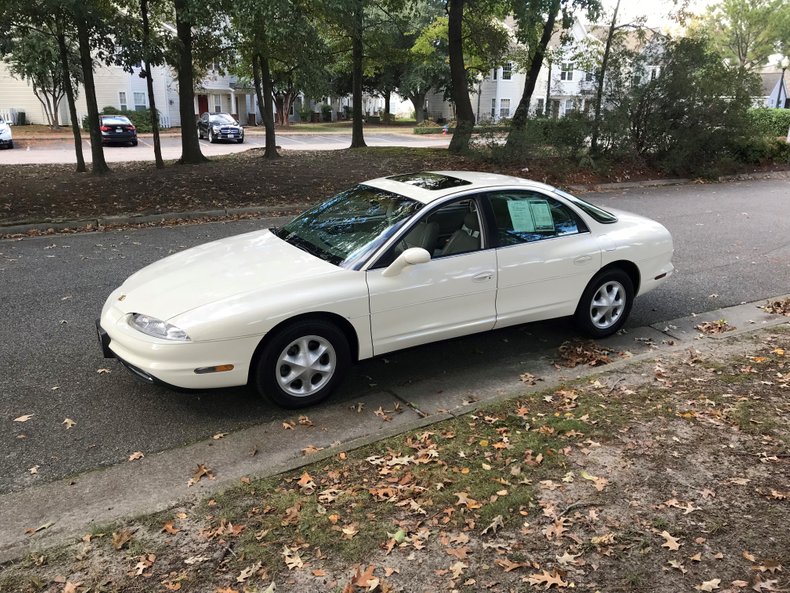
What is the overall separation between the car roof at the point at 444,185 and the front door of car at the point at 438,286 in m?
0.15

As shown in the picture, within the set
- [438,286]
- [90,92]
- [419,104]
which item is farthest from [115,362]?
[419,104]

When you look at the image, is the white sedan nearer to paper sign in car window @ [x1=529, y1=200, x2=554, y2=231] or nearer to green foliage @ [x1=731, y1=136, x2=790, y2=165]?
paper sign in car window @ [x1=529, y1=200, x2=554, y2=231]

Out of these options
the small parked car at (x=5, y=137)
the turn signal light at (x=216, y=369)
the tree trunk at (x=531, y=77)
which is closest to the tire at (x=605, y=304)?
the turn signal light at (x=216, y=369)

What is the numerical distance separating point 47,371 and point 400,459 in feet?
10.1

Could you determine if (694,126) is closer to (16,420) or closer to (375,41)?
(375,41)

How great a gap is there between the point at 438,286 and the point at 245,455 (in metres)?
1.86

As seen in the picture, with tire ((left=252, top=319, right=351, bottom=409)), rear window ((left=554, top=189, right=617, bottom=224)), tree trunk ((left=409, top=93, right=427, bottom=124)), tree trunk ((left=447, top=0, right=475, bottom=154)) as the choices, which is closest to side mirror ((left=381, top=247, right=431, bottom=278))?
tire ((left=252, top=319, right=351, bottom=409))

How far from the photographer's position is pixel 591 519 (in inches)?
130

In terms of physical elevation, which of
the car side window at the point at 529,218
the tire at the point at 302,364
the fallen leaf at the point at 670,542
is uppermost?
the car side window at the point at 529,218

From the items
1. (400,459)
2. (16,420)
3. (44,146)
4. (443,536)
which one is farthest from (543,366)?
(44,146)

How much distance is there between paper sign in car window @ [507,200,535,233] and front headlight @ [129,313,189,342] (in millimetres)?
2794

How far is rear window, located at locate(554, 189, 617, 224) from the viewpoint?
5772mm

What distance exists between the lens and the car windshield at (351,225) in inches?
190

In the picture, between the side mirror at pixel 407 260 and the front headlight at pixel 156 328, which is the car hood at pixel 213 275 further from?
the side mirror at pixel 407 260
